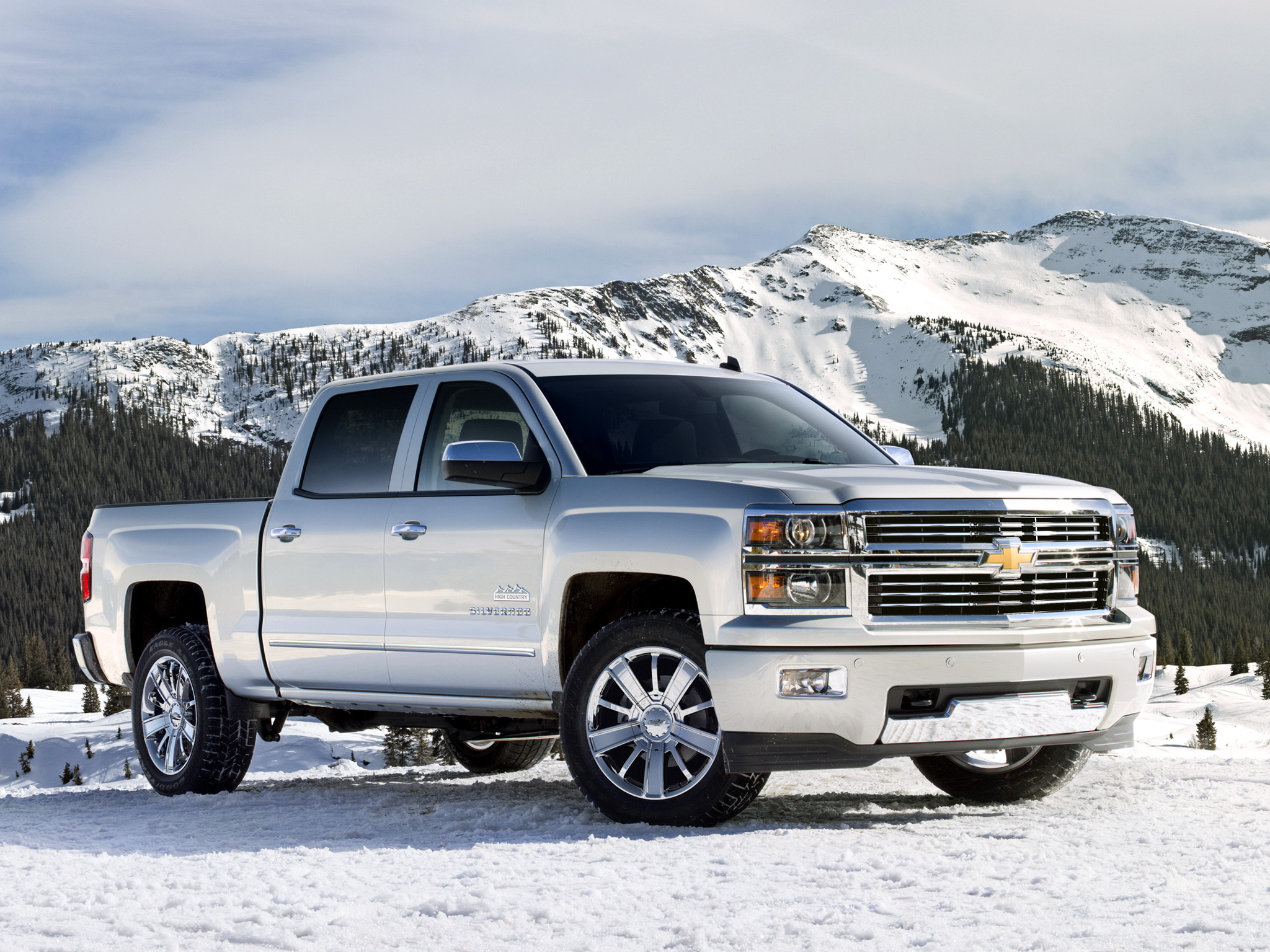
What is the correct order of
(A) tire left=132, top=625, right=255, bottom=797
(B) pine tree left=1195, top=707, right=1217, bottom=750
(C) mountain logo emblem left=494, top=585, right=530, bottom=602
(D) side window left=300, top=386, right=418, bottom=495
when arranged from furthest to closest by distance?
(B) pine tree left=1195, top=707, right=1217, bottom=750 < (A) tire left=132, top=625, right=255, bottom=797 < (D) side window left=300, top=386, right=418, bottom=495 < (C) mountain logo emblem left=494, top=585, right=530, bottom=602

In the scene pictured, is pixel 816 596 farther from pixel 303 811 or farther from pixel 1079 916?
pixel 303 811

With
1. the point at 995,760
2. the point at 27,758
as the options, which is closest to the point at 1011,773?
the point at 995,760

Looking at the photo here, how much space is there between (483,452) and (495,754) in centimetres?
374

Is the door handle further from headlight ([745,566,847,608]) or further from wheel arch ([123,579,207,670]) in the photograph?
wheel arch ([123,579,207,670])

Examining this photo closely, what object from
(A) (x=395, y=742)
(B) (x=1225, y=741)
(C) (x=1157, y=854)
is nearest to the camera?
(C) (x=1157, y=854)

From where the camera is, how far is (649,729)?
5.76 metres

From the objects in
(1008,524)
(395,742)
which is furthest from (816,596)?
(395,742)

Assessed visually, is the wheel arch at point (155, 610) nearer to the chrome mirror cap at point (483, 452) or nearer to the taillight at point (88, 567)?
the taillight at point (88, 567)

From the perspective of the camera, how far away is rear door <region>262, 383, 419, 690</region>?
268 inches

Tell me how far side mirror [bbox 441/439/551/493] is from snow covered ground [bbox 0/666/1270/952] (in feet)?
5.01

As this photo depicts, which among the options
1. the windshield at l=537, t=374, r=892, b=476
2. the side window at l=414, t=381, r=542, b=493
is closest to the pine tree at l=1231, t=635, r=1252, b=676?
the windshield at l=537, t=374, r=892, b=476

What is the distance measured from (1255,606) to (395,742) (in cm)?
14034

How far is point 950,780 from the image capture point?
Result: 7203mm

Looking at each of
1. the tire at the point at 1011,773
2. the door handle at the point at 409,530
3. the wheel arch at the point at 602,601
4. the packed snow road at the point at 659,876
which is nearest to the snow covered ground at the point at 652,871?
the packed snow road at the point at 659,876
